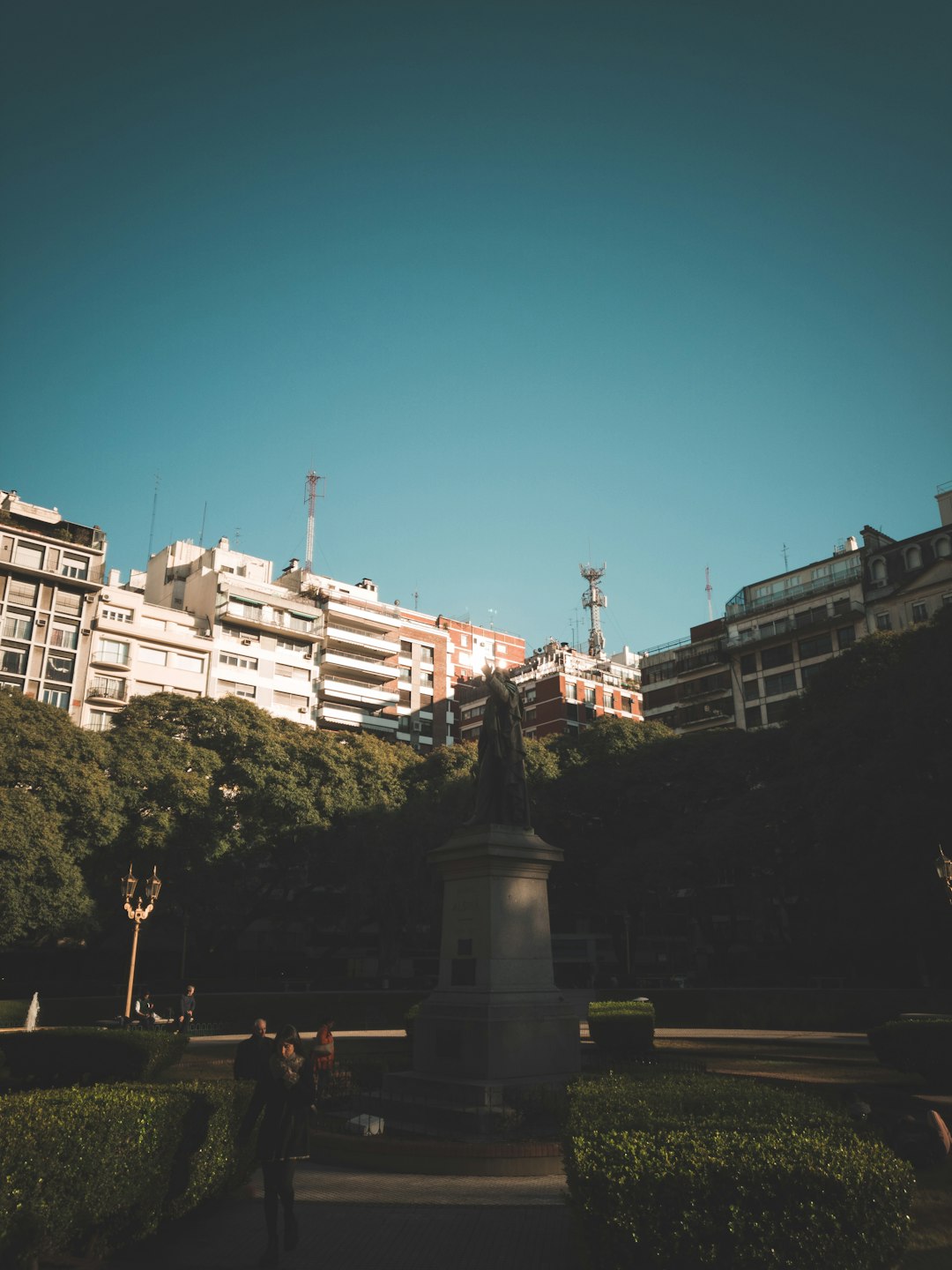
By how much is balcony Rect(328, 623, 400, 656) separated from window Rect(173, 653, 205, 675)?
13359 mm

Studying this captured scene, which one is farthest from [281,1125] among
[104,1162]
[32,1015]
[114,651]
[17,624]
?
[114,651]

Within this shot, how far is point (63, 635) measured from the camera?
60.8 meters

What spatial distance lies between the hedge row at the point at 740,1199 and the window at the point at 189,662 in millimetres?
63488

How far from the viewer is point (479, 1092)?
13.3 metres

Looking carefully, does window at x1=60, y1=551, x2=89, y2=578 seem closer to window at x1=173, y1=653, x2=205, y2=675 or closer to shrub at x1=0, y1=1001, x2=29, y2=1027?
window at x1=173, y1=653, x2=205, y2=675

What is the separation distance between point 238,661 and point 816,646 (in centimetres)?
4295

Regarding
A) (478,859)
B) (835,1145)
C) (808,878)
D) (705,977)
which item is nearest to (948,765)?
(808,878)

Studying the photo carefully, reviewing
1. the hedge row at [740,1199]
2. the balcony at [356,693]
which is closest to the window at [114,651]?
the balcony at [356,693]

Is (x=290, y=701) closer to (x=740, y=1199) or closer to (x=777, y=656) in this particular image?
(x=777, y=656)

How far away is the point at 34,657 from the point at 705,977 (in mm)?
44485

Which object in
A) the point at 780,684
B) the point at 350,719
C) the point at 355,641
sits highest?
the point at 355,641

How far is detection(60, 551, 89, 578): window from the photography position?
61875 millimetres

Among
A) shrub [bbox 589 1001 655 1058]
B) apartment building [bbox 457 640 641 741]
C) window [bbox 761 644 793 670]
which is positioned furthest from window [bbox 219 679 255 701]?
shrub [bbox 589 1001 655 1058]

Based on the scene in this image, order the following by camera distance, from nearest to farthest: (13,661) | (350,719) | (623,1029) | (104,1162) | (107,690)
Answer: (104,1162), (623,1029), (13,661), (107,690), (350,719)
